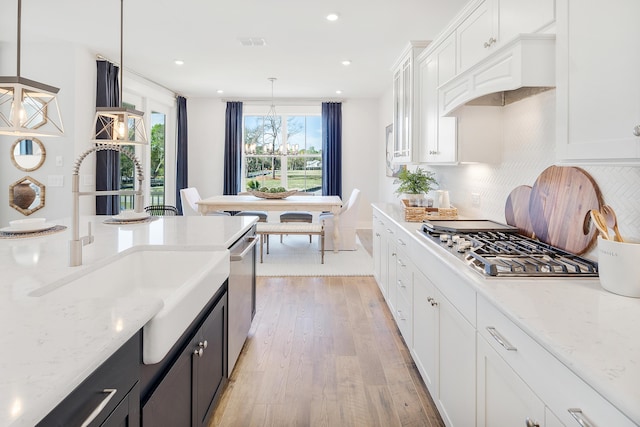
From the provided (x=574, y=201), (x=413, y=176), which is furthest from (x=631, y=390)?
(x=413, y=176)

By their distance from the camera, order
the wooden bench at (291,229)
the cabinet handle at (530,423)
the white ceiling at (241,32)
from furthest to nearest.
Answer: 1. the wooden bench at (291,229)
2. the white ceiling at (241,32)
3. the cabinet handle at (530,423)

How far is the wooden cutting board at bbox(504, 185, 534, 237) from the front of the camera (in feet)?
6.68

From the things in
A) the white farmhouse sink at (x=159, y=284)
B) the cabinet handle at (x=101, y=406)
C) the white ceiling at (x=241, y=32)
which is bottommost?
the cabinet handle at (x=101, y=406)

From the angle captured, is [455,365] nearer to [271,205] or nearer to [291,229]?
[291,229]

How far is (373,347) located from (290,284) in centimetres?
163

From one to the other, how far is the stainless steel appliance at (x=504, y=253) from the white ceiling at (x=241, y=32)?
7.42 ft

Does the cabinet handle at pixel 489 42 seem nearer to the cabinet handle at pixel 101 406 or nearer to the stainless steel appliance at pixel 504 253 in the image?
the stainless steel appliance at pixel 504 253

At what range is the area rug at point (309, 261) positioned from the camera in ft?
14.9

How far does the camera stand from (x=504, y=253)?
157cm

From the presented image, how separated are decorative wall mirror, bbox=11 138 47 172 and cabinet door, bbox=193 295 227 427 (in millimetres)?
3762

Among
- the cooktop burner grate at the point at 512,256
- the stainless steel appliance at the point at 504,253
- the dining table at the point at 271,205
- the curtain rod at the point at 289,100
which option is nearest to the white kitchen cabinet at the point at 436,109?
the stainless steel appliance at the point at 504,253

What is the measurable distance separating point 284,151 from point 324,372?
237 inches

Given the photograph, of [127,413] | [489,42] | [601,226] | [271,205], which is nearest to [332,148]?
[271,205]

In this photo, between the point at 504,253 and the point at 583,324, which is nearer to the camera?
the point at 583,324
